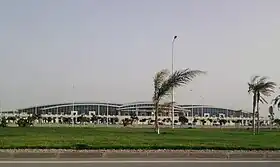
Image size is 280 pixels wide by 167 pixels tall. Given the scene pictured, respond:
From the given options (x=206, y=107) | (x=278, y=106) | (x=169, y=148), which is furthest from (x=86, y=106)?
(x=169, y=148)

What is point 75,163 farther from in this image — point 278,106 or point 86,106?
point 86,106

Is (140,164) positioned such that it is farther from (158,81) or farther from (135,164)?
(158,81)

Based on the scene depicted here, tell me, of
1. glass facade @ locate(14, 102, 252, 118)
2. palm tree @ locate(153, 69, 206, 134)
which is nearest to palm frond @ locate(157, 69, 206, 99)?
palm tree @ locate(153, 69, 206, 134)

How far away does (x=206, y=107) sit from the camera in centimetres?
16412

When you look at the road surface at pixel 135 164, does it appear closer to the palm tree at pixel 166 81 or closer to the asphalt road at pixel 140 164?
the asphalt road at pixel 140 164

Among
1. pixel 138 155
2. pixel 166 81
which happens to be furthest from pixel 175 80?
pixel 138 155

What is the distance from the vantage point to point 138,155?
586 inches

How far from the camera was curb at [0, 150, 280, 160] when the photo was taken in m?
14.5

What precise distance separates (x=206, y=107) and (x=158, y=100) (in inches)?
5097

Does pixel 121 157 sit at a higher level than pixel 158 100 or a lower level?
lower

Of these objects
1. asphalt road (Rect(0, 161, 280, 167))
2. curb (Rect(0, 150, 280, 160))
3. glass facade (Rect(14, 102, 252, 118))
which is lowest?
asphalt road (Rect(0, 161, 280, 167))

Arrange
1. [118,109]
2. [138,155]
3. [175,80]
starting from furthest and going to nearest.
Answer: [118,109]
[175,80]
[138,155]

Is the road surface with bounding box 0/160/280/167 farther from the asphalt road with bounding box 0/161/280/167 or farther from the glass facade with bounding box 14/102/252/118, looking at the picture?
the glass facade with bounding box 14/102/252/118

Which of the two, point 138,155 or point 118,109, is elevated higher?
point 118,109
